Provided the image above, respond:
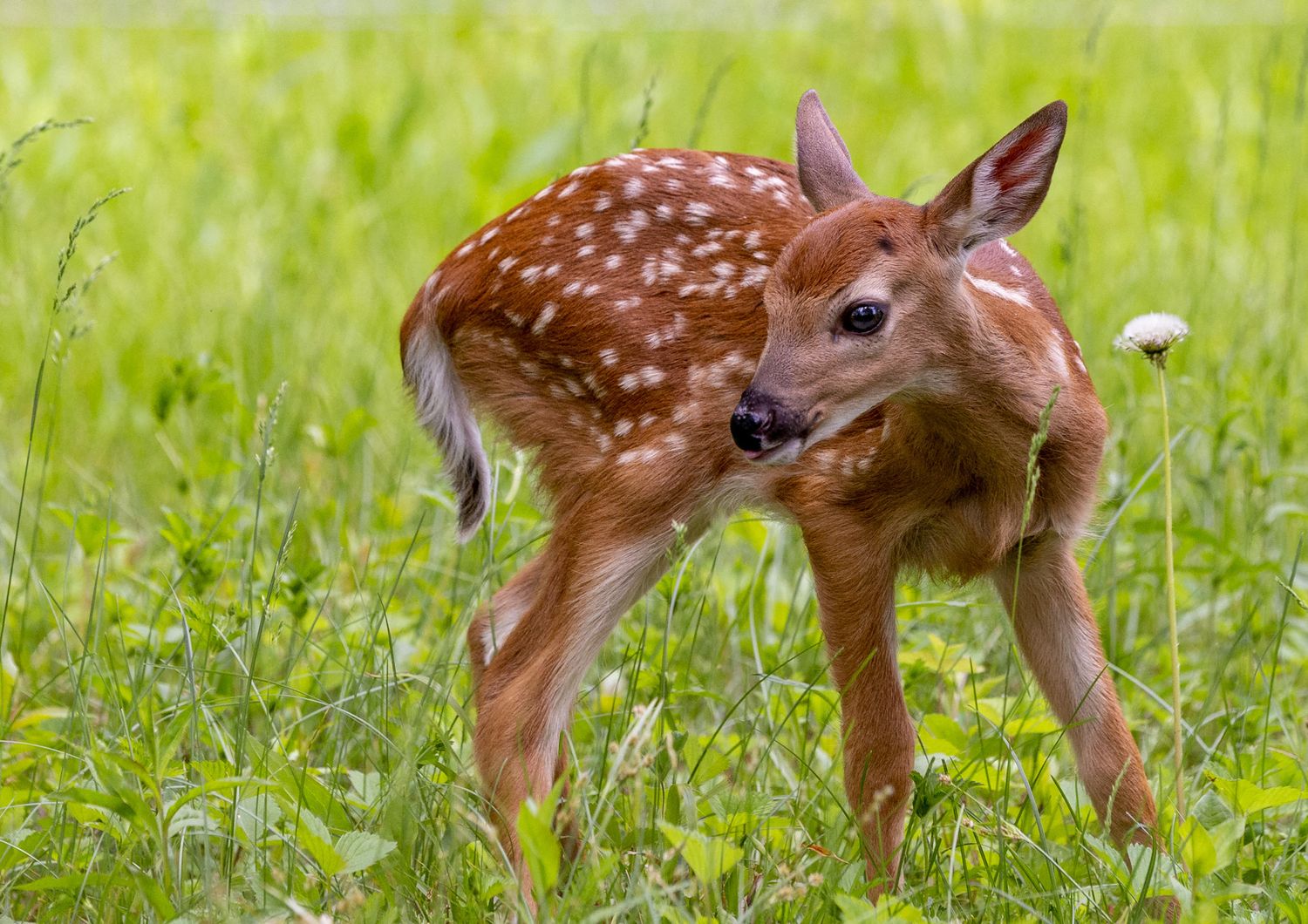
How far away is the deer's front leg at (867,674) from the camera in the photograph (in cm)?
307

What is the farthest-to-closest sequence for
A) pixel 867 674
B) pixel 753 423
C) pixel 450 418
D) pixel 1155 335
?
pixel 450 418, pixel 867 674, pixel 753 423, pixel 1155 335

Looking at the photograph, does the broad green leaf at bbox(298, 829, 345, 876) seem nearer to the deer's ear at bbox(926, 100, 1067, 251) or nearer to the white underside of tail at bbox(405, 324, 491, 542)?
the white underside of tail at bbox(405, 324, 491, 542)

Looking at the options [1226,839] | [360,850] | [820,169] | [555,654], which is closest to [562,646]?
[555,654]

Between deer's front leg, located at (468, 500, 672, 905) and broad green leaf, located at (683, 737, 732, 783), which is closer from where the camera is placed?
broad green leaf, located at (683, 737, 732, 783)

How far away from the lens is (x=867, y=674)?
309 cm

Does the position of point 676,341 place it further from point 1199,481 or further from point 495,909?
point 1199,481

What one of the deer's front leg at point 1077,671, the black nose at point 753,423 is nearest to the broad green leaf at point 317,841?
the black nose at point 753,423

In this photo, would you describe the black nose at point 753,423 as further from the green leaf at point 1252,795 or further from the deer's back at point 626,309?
the green leaf at point 1252,795

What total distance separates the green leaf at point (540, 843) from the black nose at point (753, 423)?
0.78m

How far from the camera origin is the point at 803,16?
952cm

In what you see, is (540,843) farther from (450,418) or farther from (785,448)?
(450,418)

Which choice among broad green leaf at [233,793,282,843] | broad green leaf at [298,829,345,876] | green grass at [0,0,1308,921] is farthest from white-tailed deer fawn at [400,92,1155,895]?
broad green leaf at [298,829,345,876]

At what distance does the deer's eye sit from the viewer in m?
2.83

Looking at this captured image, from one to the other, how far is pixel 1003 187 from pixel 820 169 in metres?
0.37
